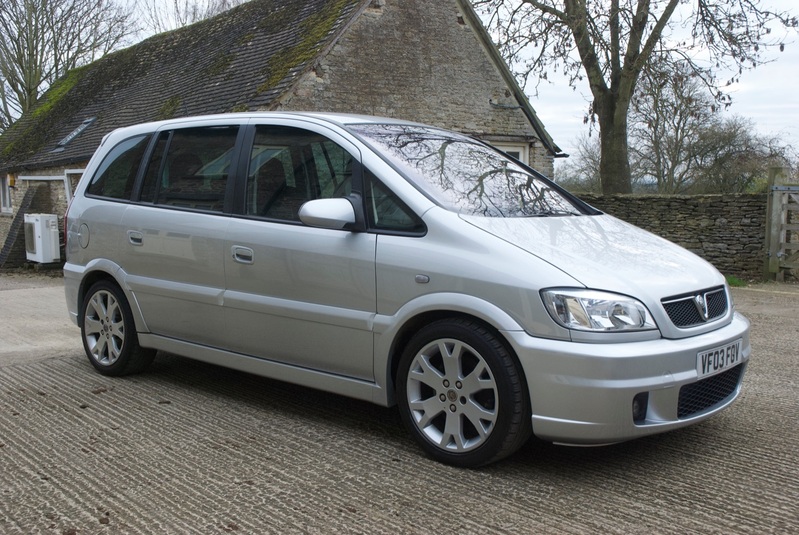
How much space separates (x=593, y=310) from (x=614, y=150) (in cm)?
2036

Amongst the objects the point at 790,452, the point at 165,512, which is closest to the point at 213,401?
the point at 165,512

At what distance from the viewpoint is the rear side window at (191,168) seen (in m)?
5.02

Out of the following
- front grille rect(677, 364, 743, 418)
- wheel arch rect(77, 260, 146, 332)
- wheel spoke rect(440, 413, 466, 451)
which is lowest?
wheel spoke rect(440, 413, 466, 451)

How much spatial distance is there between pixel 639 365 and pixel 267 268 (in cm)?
218

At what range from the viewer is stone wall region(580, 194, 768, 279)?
13180 millimetres

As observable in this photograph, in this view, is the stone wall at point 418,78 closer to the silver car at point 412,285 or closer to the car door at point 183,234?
the car door at point 183,234

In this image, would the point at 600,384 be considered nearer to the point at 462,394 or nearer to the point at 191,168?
the point at 462,394

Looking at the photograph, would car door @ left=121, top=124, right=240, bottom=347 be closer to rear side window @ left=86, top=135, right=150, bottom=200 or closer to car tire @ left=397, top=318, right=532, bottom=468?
rear side window @ left=86, top=135, right=150, bottom=200

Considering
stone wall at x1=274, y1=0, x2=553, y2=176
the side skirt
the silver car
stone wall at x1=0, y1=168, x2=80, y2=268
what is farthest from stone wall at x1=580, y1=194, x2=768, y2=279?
stone wall at x1=0, y1=168, x2=80, y2=268

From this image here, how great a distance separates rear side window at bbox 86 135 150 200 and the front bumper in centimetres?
337

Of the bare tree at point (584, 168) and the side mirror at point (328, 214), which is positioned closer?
the side mirror at point (328, 214)

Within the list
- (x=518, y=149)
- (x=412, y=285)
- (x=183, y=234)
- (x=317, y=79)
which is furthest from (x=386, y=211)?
(x=518, y=149)

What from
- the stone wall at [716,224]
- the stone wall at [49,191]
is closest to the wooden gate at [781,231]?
the stone wall at [716,224]

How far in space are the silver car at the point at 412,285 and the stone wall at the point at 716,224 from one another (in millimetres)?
Answer: 9539
